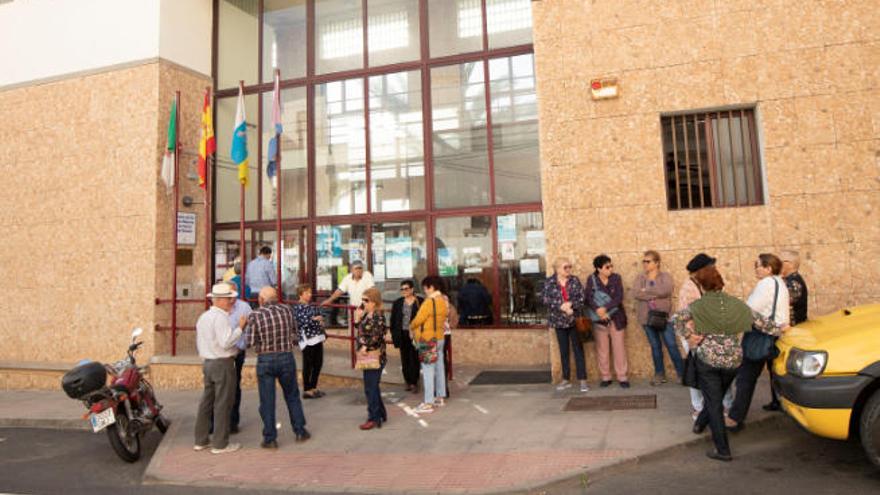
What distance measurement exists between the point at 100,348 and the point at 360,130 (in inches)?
251

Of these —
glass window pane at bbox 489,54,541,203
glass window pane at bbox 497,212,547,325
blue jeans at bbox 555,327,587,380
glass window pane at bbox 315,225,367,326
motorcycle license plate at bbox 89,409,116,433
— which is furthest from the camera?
glass window pane at bbox 315,225,367,326

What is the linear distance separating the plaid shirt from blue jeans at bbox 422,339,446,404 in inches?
72.6

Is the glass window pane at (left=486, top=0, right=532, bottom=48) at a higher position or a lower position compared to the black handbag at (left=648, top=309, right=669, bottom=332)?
higher

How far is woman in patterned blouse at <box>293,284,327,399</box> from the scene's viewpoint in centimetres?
817

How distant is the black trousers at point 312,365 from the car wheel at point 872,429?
20.6 ft

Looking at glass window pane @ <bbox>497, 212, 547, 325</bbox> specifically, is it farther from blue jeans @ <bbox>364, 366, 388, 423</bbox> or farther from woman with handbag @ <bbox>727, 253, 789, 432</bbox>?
woman with handbag @ <bbox>727, 253, 789, 432</bbox>

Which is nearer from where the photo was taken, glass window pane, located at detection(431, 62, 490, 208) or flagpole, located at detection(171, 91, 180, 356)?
flagpole, located at detection(171, 91, 180, 356)

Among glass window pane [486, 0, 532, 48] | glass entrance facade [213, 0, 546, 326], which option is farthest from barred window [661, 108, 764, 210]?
glass window pane [486, 0, 532, 48]

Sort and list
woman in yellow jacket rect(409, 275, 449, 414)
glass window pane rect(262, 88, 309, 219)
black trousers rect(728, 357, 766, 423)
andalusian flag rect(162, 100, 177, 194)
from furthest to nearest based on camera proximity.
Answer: glass window pane rect(262, 88, 309, 219)
andalusian flag rect(162, 100, 177, 194)
woman in yellow jacket rect(409, 275, 449, 414)
black trousers rect(728, 357, 766, 423)

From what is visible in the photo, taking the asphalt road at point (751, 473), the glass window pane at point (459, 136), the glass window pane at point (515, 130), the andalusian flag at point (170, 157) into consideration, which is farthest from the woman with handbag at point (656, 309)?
the andalusian flag at point (170, 157)

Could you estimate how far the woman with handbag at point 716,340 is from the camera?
16.3 feet

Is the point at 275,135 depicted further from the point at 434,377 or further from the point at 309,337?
the point at 434,377

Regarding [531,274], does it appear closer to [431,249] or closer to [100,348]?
[431,249]

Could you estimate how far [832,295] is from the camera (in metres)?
7.61
